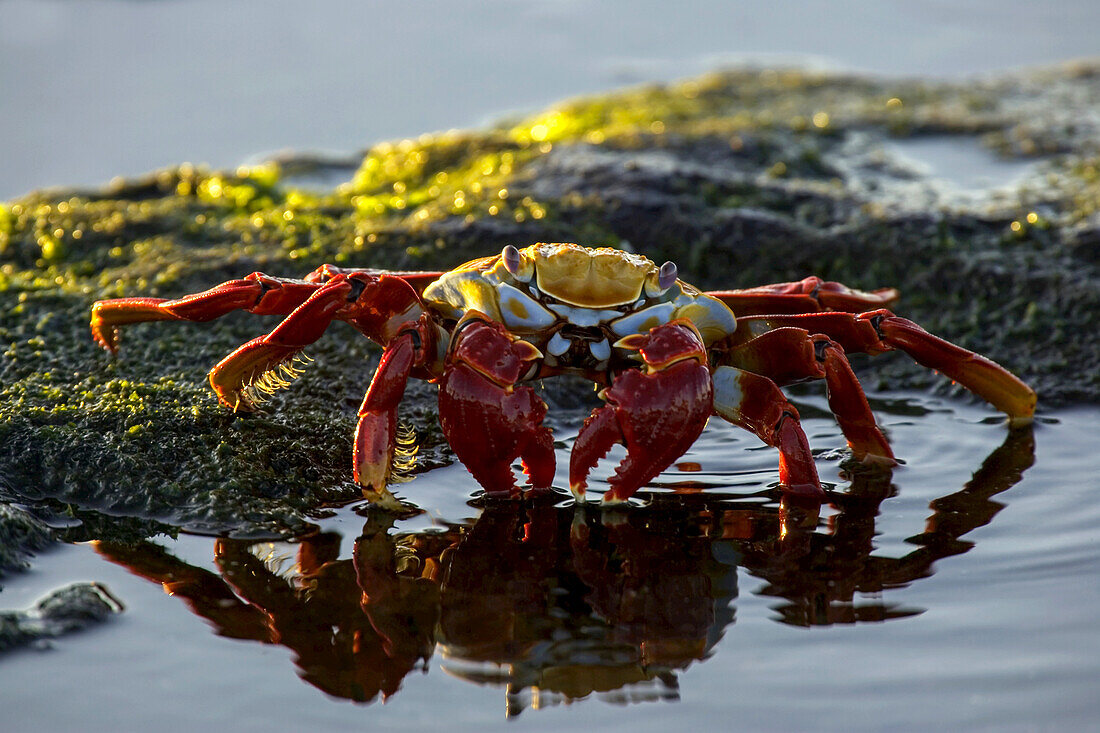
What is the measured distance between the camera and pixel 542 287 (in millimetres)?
3346

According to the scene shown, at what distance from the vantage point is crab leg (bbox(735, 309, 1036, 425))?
372 cm

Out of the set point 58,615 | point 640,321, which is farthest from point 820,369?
point 58,615

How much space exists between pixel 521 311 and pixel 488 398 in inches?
15.0

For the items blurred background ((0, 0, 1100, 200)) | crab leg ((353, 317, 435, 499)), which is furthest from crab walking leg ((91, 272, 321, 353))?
blurred background ((0, 0, 1100, 200))

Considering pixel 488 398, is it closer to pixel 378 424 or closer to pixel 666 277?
pixel 378 424

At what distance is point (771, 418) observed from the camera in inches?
136

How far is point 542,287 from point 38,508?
1567mm

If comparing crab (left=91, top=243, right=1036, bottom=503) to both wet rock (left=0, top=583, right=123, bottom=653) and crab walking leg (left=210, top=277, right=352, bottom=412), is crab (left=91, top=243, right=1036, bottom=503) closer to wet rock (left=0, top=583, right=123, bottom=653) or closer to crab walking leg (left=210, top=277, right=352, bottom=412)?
crab walking leg (left=210, top=277, right=352, bottom=412)

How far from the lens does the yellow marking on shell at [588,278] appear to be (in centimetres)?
332

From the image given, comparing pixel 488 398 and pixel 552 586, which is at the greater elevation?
pixel 488 398

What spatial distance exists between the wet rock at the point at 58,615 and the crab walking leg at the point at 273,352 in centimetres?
A: 86

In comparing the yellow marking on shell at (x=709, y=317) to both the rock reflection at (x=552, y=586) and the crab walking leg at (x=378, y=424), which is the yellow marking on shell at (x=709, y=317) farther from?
the crab walking leg at (x=378, y=424)

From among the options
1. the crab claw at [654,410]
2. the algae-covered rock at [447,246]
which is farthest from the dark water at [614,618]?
the algae-covered rock at [447,246]

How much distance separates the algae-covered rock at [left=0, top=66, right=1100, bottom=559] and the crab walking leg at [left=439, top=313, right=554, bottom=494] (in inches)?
22.6
